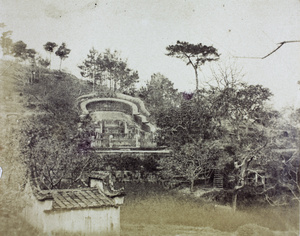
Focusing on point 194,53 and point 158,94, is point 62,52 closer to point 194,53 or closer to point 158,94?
point 158,94

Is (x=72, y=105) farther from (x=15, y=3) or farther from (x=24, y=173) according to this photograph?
(x=15, y=3)

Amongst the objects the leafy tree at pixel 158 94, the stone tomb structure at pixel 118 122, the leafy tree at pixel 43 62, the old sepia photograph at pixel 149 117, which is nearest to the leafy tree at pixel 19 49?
the old sepia photograph at pixel 149 117

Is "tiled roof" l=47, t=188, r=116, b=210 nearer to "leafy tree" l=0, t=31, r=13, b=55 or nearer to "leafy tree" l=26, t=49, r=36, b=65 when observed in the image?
"leafy tree" l=26, t=49, r=36, b=65

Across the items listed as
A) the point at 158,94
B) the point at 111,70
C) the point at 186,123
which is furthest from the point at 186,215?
the point at 111,70

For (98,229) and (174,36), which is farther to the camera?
(174,36)

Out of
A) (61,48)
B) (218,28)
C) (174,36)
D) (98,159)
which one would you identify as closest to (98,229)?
(98,159)

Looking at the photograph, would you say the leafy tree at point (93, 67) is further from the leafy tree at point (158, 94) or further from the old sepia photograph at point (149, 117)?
the leafy tree at point (158, 94)
